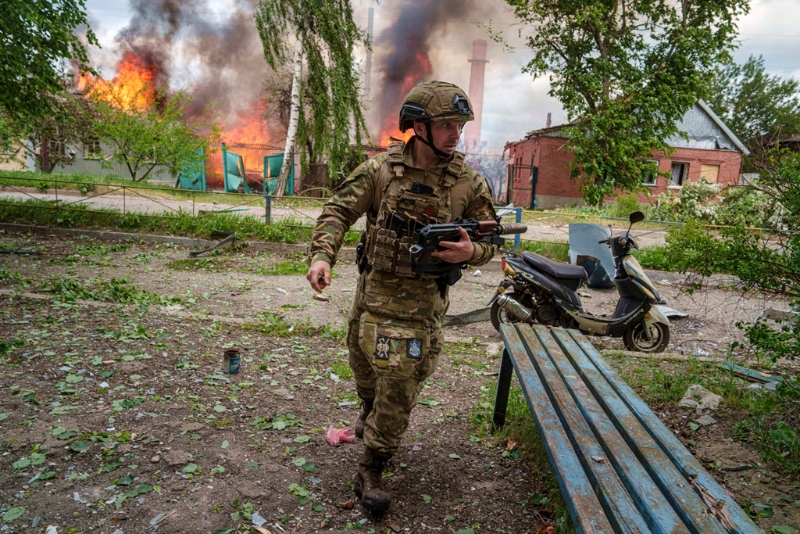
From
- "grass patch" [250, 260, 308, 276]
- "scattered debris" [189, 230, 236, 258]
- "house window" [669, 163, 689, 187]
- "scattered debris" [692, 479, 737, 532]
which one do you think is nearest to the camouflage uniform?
"scattered debris" [692, 479, 737, 532]

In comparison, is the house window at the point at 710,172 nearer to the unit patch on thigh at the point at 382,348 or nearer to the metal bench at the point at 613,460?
the metal bench at the point at 613,460

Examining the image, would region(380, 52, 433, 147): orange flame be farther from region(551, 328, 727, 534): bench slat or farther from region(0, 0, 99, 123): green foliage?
region(551, 328, 727, 534): bench slat

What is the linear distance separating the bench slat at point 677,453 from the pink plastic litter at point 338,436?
159cm

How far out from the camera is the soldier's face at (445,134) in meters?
2.76

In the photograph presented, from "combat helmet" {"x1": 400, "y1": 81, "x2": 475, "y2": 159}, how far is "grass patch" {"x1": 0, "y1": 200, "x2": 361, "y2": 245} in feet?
26.3

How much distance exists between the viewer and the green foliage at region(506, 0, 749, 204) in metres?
20.0

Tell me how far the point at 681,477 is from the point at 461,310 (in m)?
5.20

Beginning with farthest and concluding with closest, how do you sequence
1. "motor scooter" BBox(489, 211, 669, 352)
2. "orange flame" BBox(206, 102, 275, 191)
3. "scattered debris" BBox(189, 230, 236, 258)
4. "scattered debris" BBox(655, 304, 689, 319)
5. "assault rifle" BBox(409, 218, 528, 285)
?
"orange flame" BBox(206, 102, 275, 191) < "scattered debris" BBox(189, 230, 236, 258) < "scattered debris" BBox(655, 304, 689, 319) < "motor scooter" BBox(489, 211, 669, 352) < "assault rifle" BBox(409, 218, 528, 285)

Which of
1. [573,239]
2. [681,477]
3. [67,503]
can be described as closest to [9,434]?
[67,503]

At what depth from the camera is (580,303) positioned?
5.74 metres

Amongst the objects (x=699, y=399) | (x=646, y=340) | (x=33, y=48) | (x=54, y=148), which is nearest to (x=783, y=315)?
(x=646, y=340)

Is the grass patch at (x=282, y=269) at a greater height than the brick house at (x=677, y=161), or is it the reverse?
the brick house at (x=677, y=161)

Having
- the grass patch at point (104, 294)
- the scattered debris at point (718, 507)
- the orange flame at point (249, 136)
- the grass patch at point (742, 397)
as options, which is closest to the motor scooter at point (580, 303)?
the grass patch at point (742, 397)

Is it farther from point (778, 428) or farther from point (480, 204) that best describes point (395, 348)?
point (778, 428)
